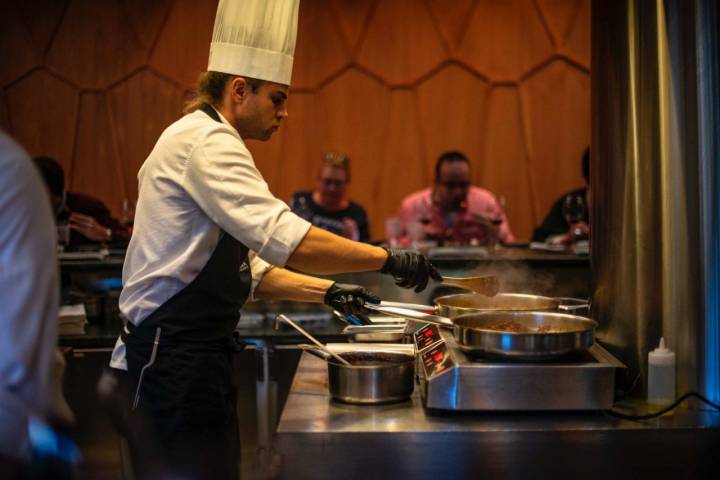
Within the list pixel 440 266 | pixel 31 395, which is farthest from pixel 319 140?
pixel 31 395

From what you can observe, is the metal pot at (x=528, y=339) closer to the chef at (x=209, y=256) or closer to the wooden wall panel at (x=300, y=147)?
the chef at (x=209, y=256)

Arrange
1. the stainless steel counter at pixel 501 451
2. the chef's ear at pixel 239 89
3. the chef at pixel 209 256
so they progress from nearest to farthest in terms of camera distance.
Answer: the stainless steel counter at pixel 501 451
the chef at pixel 209 256
the chef's ear at pixel 239 89

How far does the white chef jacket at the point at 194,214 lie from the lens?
1.91 meters

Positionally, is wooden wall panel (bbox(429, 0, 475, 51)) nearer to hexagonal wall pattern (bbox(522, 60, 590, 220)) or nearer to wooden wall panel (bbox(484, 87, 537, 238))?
wooden wall panel (bbox(484, 87, 537, 238))

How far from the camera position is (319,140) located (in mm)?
6816

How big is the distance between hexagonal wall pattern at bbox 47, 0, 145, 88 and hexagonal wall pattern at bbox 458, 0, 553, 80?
2.72 meters

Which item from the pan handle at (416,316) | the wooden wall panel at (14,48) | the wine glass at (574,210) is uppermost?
the wooden wall panel at (14,48)

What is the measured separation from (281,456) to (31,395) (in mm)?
675

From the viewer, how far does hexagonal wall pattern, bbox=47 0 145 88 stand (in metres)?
6.65

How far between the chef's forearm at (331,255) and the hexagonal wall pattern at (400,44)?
4.93m

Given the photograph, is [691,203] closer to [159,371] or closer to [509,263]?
[159,371]

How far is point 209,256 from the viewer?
2051mm

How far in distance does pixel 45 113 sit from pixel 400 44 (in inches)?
116

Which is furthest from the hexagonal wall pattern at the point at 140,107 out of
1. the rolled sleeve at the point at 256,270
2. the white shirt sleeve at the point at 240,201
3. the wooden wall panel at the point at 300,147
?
the white shirt sleeve at the point at 240,201
